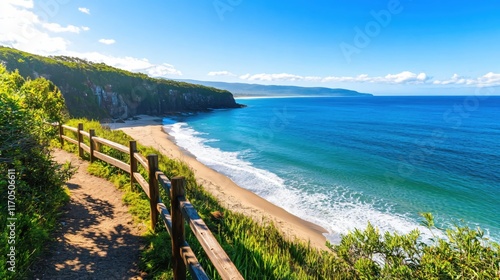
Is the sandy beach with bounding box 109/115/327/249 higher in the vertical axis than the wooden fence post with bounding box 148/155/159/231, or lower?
lower

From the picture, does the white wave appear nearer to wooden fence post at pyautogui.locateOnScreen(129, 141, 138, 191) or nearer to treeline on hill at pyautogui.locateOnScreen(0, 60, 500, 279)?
treeline on hill at pyautogui.locateOnScreen(0, 60, 500, 279)

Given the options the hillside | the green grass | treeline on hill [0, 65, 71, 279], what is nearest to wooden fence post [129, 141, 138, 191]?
the green grass

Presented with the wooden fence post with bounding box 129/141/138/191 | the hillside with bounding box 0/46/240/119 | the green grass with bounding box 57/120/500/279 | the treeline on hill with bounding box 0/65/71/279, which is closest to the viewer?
the treeline on hill with bounding box 0/65/71/279

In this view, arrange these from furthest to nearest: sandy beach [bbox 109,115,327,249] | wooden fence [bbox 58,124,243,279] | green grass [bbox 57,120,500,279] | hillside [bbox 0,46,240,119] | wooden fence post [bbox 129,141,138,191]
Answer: hillside [bbox 0,46,240,119]
sandy beach [bbox 109,115,327,249]
wooden fence post [bbox 129,141,138,191]
green grass [bbox 57,120,500,279]
wooden fence [bbox 58,124,243,279]

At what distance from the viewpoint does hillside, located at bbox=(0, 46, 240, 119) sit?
40.8m

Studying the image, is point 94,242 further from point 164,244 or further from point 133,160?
point 133,160

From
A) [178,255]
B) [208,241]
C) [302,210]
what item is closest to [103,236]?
[178,255]

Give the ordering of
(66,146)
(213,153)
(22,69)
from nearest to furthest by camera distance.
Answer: (66,146) < (213,153) < (22,69)

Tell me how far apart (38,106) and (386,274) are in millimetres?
12013

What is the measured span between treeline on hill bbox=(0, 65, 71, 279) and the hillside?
129ft

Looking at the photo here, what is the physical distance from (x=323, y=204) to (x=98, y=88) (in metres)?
48.6

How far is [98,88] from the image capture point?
49.0 m

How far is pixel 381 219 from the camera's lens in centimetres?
1427

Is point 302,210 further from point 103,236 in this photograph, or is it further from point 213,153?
point 213,153
